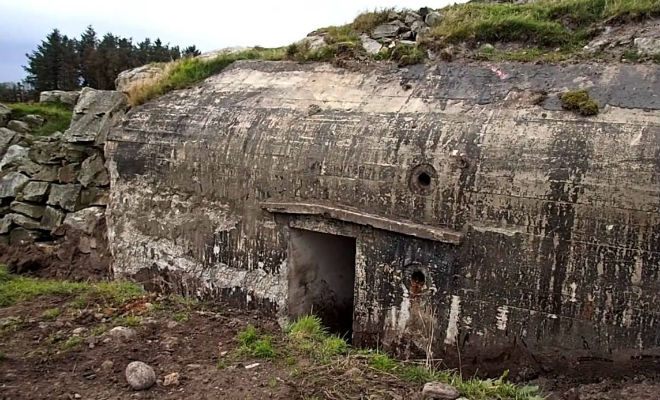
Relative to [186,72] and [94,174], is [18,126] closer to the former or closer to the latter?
[94,174]

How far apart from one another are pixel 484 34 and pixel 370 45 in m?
1.58

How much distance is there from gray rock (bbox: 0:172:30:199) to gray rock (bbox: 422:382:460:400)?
8136 mm

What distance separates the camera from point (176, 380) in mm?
4887

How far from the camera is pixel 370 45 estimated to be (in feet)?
27.3

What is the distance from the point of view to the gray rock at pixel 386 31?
28.0 feet

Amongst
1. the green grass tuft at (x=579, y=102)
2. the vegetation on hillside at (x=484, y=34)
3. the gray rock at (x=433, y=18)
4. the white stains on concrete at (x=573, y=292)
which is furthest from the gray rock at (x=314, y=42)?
the white stains on concrete at (x=573, y=292)

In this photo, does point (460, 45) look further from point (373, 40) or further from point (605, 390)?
point (605, 390)

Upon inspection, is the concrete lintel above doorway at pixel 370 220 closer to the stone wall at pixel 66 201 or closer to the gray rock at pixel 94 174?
the stone wall at pixel 66 201

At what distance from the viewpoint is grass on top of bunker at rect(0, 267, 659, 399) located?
15.4ft

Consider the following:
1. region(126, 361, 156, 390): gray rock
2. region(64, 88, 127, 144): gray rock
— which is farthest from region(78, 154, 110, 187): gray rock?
region(126, 361, 156, 390): gray rock

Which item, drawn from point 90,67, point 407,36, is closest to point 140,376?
point 407,36

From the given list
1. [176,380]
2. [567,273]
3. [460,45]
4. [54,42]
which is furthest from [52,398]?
[54,42]

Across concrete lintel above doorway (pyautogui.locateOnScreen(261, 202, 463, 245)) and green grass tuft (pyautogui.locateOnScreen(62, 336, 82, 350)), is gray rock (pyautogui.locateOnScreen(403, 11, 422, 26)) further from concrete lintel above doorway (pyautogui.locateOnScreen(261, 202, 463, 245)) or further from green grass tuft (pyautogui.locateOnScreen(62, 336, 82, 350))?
green grass tuft (pyautogui.locateOnScreen(62, 336, 82, 350))

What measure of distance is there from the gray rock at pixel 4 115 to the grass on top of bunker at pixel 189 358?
10.4 metres
